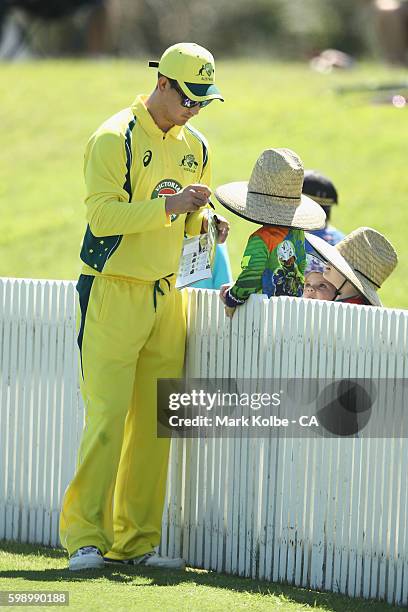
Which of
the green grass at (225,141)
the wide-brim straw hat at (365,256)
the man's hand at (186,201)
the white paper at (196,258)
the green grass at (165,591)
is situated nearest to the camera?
the green grass at (165,591)

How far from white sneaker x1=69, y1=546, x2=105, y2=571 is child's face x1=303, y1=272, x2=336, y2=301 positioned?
63.5 inches

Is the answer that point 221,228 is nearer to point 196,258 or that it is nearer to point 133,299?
point 196,258

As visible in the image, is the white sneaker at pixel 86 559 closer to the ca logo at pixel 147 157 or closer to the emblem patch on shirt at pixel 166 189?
the emblem patch on shirt at pixel 166 189

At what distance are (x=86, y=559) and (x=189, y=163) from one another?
1865 mm

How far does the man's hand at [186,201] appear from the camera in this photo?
18.1 ft

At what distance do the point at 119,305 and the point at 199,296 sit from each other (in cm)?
45

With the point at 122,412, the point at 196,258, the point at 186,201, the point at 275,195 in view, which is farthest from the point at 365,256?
the point at 122,412

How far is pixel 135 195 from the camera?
5.68 meters

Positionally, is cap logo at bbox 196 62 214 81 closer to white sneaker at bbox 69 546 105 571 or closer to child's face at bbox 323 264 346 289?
child's face at bbox 323 264 346 289

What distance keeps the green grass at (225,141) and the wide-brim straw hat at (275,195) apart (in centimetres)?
439

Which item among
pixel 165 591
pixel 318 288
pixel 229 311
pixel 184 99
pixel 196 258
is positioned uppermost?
pixel 184 99

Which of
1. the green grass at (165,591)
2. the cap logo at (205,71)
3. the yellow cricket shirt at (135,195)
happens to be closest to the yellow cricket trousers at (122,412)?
the yellow cricket shirt at (135,195)

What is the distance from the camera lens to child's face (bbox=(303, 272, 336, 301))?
6.25m

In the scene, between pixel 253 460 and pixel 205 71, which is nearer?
pixel 205 71
